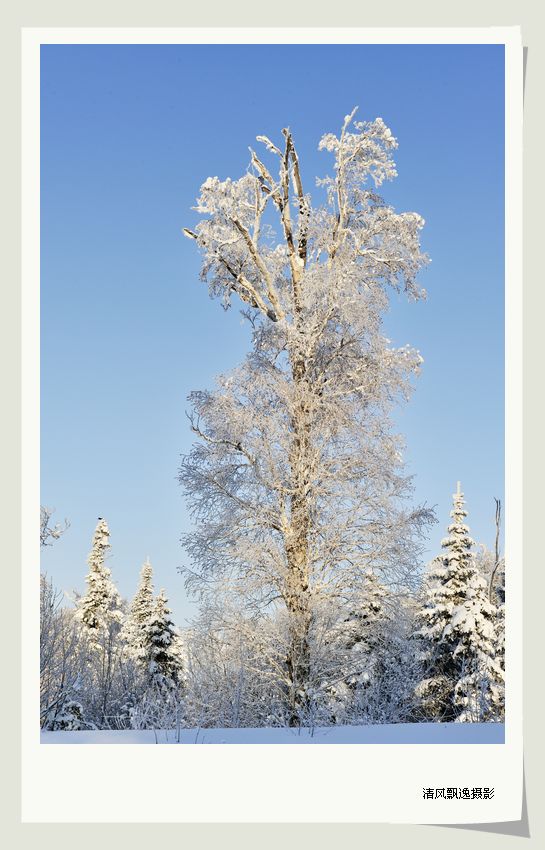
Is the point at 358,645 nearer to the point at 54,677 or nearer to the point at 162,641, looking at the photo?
the point at 54,677

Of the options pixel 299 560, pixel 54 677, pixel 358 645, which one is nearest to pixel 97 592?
pixel 54 677

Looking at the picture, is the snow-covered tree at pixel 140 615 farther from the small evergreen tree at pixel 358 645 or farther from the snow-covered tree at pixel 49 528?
the small evergreen tree at pixel 358 645

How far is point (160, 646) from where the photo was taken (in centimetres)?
2016

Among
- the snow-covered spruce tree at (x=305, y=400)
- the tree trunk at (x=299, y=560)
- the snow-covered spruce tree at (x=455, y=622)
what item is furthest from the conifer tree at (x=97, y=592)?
the tree trunk at (x=299, y=560)

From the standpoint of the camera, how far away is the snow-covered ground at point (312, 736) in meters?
6.63

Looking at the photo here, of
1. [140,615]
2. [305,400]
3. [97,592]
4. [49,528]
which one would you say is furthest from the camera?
[140,615]

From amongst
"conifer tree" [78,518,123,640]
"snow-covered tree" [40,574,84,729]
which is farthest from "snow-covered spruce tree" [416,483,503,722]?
"conifer tree" [78,518,123,640]

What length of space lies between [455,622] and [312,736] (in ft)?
35.0

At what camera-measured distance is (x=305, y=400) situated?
11453 mm

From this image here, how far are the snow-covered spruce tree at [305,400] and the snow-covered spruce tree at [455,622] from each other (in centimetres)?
544

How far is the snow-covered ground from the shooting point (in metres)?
6.63

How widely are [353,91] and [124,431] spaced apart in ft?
17.4

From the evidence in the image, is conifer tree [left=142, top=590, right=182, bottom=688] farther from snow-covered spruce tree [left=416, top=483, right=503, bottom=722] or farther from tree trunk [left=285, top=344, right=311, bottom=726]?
tree trunk [left=285, top=344, right=311, bottom=726]
